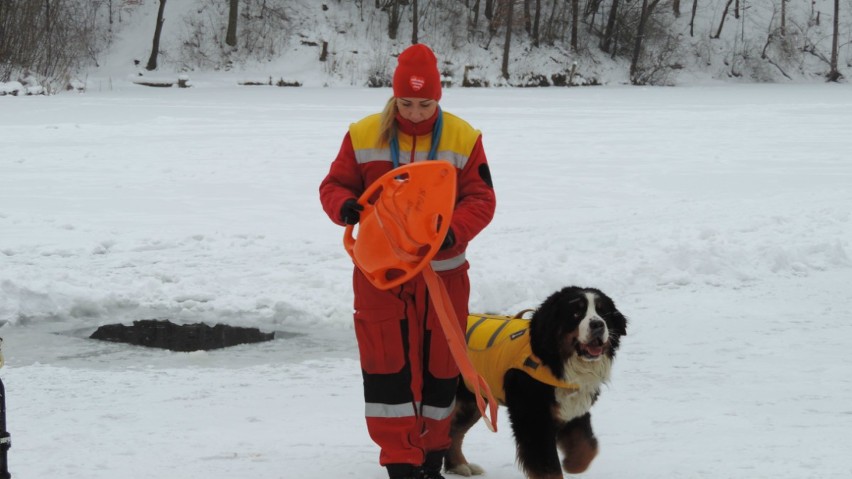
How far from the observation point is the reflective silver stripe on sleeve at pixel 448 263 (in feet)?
11.8

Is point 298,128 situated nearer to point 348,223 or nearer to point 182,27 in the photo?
point 348,223

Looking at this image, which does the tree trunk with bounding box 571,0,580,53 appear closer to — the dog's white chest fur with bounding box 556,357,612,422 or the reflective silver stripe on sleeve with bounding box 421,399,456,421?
the dog's white chest fur with bounding box 556,357,612,422

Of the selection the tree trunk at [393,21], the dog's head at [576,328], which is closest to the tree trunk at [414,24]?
the tree trunk at [393,21]

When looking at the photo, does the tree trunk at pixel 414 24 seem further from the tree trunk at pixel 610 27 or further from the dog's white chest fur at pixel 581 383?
the dog's white chest fur at pixel 581 383

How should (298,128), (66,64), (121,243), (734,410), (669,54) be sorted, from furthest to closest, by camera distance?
(669,54) → (66,64) → (298,128) → (121,243) → (734,410)

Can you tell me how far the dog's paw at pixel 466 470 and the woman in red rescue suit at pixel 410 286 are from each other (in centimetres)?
36

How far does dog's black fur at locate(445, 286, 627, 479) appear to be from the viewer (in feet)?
11.7

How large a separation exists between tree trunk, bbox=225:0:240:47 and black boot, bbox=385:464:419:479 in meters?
36.4

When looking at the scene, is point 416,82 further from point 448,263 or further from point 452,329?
point 452,329

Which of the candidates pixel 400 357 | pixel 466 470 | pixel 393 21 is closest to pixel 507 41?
pixel 393 21

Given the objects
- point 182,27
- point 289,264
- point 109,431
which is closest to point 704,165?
point 289,264

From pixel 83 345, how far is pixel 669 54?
39.7 m

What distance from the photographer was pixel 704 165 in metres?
13.9

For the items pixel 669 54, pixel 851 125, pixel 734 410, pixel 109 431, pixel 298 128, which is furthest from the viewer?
pixel 669 54
